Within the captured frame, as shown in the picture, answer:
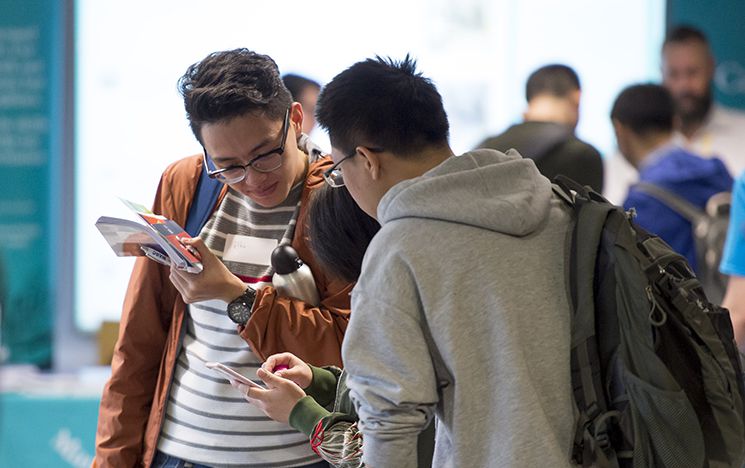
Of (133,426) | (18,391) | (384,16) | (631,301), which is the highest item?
(384,16)

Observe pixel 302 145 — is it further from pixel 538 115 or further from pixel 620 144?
pixel 620 144

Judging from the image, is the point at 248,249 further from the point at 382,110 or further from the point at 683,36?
the point at 683,36

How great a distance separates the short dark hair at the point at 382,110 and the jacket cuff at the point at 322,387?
20.0 inches

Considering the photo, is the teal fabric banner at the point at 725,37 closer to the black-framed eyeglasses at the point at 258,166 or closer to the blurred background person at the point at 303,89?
the blurred background person at the point at 303,89

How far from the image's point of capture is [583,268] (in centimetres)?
153

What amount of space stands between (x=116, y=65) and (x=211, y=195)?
308 centimetres

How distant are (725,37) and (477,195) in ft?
14.0

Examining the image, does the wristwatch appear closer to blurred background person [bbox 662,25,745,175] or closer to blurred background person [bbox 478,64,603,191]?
blurred background person [bbox 478,64,603,191]

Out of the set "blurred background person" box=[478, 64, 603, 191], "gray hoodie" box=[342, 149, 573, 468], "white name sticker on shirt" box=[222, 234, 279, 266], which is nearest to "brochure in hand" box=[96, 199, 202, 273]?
"white name sticker on shirt" box=[222, 234, 279, 266]

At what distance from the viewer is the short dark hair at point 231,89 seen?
2.04m

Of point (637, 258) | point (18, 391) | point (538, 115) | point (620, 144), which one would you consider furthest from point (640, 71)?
point (637, 258)

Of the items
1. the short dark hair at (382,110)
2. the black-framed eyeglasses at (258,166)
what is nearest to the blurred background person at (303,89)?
the black-framed eyeglasses at (258,166)

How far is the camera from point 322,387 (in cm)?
198

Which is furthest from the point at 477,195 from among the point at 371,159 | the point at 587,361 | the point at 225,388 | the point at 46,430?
the point at 46,430
